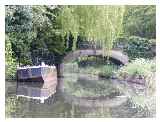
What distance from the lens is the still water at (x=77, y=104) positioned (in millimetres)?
2488

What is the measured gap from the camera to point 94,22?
2.51 meters

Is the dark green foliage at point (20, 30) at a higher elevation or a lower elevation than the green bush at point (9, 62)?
higher

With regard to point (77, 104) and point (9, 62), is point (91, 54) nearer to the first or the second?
point (77, 104)

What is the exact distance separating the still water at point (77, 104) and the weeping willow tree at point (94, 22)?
0.21m

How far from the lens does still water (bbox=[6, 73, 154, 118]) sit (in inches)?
98.0

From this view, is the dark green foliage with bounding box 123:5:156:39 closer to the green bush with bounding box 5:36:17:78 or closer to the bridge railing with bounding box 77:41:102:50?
the bridge railing with bounding box 77:41:102:50

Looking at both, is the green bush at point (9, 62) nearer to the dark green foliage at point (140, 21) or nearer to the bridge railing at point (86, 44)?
the bridge railing at point (86, 44)

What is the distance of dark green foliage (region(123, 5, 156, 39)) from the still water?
31cm

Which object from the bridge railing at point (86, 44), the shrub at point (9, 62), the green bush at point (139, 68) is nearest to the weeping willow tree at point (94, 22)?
the bridge railing at point (86, 44)

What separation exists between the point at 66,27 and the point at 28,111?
519mm

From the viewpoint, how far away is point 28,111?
8.18 feet
